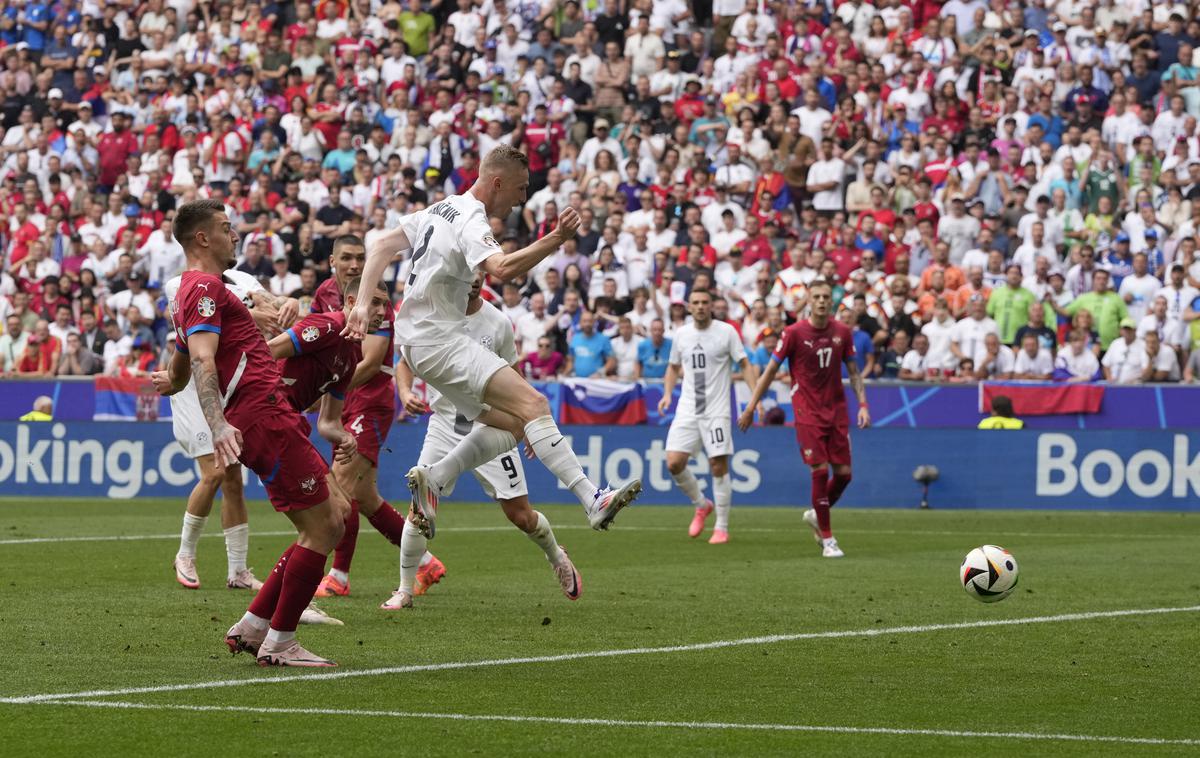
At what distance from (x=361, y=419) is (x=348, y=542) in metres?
0.85

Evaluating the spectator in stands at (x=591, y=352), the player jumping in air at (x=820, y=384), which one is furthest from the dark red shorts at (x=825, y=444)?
the spectator in stands at (x=591, y=352)

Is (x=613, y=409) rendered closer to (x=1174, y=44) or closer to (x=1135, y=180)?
(x=1135, y=180)

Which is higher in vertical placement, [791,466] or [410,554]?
[410,554]

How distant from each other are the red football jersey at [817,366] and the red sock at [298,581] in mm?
9695

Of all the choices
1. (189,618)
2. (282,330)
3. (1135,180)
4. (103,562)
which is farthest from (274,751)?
(1135,180)

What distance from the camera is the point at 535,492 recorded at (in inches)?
986

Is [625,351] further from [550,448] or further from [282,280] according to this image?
[550,448]

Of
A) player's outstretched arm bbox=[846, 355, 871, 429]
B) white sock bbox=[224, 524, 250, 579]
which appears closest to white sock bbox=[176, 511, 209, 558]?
white sock bbox=[224, 524, 250, 579]

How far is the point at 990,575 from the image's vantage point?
11234mm

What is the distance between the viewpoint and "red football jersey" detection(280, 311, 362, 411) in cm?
1170

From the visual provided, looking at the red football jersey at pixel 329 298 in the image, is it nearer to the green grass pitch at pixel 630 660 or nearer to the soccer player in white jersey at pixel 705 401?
the green grass pitch at pixel 630 660

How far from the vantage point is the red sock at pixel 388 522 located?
12.9 meters

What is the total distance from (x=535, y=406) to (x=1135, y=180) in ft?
62.4

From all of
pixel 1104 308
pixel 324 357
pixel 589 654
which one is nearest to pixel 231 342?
pixel 589 654
